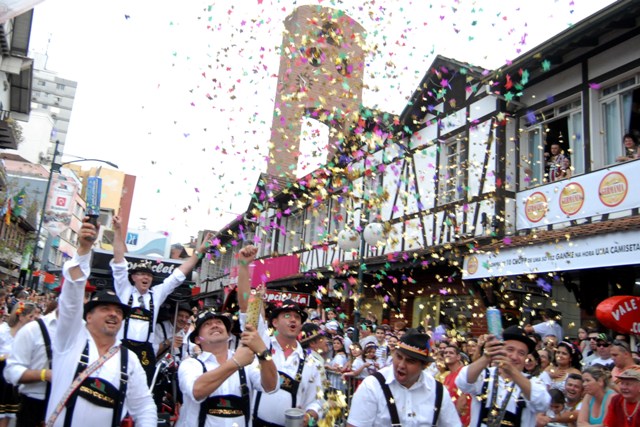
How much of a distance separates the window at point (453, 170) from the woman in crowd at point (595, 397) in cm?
811

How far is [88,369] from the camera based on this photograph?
3.51 metres

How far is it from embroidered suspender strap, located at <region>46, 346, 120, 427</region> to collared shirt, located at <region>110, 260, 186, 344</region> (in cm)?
241

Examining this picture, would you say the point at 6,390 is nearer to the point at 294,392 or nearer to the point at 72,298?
the point at 72,298

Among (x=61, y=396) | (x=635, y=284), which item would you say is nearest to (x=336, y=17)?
(x=61, y=396)

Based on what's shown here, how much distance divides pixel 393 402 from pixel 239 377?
112 cm

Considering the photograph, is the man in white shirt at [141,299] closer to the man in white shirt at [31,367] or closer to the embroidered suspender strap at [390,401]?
the man in white shirt at [31,367]

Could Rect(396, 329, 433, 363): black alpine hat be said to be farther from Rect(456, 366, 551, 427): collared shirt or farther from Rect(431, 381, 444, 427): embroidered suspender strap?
Rect(456, 366, 551, 427): collared shirt

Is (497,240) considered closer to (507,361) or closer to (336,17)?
(336,17)

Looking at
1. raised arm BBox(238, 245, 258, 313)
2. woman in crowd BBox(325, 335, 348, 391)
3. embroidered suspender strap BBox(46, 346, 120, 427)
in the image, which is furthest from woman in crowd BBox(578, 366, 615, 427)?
embroidered suspender strap BBox(46, 346, 120, 427)

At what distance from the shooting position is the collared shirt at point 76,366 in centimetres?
346

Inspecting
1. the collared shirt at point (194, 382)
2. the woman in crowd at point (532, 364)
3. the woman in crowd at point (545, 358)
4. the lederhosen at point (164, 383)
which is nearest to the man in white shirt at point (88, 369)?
the collared shirt at point (194, 382)

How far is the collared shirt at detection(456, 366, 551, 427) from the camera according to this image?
14.4ft

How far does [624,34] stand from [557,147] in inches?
97.0

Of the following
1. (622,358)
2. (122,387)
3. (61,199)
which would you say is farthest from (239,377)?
(61,199)
